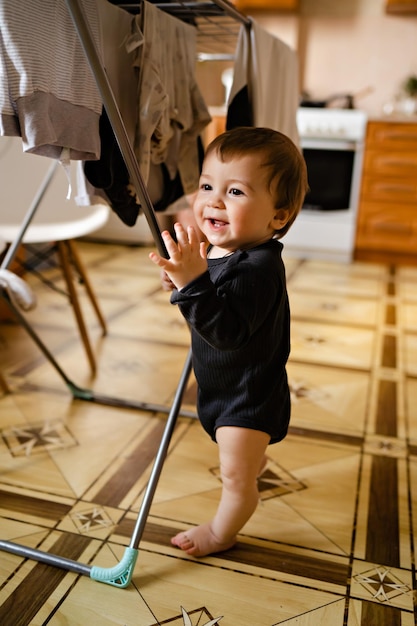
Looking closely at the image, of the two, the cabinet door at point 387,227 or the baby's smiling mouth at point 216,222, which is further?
the cabinet door at point 387,227

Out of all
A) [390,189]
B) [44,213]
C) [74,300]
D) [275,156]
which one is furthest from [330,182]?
[275,156]

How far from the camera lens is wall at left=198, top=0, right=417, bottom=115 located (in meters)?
3.74

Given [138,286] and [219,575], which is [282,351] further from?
[138,286]

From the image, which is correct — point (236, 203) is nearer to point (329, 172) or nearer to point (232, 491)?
point (232, 491)

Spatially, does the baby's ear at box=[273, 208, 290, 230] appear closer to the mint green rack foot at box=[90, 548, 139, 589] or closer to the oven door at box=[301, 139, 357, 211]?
the mint green rack foot at box=[90, 548, 139, 589]

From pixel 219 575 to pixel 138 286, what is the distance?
1949 millimetres

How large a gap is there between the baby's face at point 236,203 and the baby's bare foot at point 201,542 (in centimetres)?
53

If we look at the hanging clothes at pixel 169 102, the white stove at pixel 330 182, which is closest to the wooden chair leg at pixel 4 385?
the hanging clothes at pixel 169 102

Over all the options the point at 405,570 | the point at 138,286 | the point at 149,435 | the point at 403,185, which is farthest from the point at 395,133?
the point at 405,570

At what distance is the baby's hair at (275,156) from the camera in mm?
866

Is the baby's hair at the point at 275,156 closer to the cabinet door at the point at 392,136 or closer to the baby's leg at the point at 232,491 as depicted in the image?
the baby's leg at the point at 232,491

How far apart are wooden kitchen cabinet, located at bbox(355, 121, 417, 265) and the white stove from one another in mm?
56

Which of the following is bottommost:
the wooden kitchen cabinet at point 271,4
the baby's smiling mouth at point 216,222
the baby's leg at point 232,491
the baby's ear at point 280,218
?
the baby's leg at point 232,491

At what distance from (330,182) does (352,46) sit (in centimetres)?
103
